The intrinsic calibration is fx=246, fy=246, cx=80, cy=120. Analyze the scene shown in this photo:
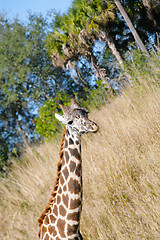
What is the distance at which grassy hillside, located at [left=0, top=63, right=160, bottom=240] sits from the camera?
3053 mm

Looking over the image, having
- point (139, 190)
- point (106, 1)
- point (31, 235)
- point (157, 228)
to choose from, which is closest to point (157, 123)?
point (139, 190)

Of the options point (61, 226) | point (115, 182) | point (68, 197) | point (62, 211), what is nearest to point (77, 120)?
point (68, 197)

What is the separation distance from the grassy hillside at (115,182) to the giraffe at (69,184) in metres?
0.69

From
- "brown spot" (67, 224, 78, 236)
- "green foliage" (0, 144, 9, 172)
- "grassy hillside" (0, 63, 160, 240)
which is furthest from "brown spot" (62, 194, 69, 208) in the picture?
"green foliage" (0, 144, 9, 172)

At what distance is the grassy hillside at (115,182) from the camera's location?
305cm

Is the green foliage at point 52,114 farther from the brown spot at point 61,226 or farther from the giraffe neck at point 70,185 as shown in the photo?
the brown spot at point 61,226

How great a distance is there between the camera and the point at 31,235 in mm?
4324

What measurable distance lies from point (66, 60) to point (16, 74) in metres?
3.96

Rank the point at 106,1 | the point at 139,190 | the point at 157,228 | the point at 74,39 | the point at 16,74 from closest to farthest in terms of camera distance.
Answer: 1. the point at 157,228
2. the point at 139,190
3. the point at 106,1
4. the point at 74,39
5. the point at 16,74

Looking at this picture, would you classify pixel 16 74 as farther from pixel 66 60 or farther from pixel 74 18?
pixel 74 18

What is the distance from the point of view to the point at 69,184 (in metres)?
2.54

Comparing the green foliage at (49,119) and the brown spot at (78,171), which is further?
the green foliage at (49,119)

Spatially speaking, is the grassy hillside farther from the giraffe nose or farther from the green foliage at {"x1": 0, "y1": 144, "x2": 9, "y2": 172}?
the green foliage at {"x1": 0, "y1": 144, "x2": 9, "y2": 172}

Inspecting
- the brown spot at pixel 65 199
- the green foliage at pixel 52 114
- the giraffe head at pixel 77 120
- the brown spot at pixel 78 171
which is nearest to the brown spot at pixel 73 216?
the brown spot at pixel 65 199
